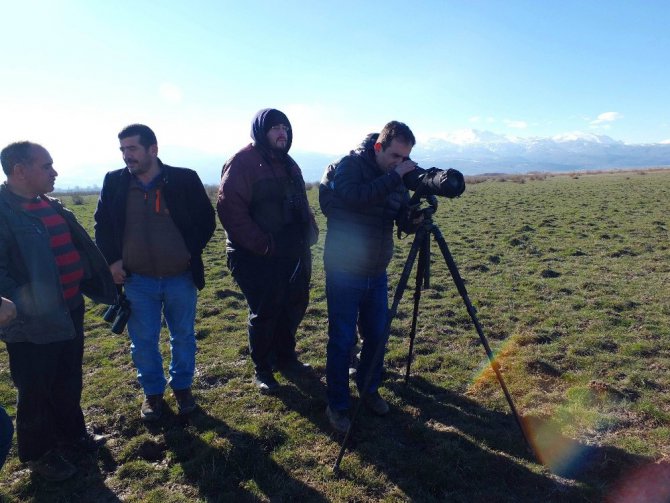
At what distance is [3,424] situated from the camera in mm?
2805

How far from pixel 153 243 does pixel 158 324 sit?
0.82 metres

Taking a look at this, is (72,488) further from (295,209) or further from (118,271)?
(295,209)

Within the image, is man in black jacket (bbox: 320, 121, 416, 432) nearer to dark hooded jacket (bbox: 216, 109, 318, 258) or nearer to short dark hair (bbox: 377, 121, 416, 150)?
short dark hair (bbox: 377, 121, 416, 150)

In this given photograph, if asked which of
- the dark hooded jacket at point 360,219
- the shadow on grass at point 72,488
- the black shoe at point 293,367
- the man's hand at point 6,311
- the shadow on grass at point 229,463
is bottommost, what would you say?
the shadow on grass at point 72,488

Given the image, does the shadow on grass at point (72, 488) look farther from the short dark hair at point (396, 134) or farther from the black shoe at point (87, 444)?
the short dark hair at point (396, 134)

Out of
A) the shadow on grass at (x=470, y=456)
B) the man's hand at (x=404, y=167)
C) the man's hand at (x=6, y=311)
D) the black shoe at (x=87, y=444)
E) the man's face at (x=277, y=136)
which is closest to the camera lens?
the man's hand at (x=6, y=311)

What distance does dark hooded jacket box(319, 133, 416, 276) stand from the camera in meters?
3.65

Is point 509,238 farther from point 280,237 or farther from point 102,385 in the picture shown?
point 102,385

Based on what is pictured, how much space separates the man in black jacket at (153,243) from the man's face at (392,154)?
167 cm

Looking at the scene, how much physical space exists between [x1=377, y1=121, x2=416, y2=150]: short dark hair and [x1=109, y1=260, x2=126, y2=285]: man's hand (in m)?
2.54

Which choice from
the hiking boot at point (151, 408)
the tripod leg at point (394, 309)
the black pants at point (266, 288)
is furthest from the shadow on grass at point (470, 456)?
the hiking boot at point (151, 408)

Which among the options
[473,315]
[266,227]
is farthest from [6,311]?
[473,315]

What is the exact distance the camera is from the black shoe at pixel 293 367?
5240mm

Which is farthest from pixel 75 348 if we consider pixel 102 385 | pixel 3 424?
pixel 102 385
